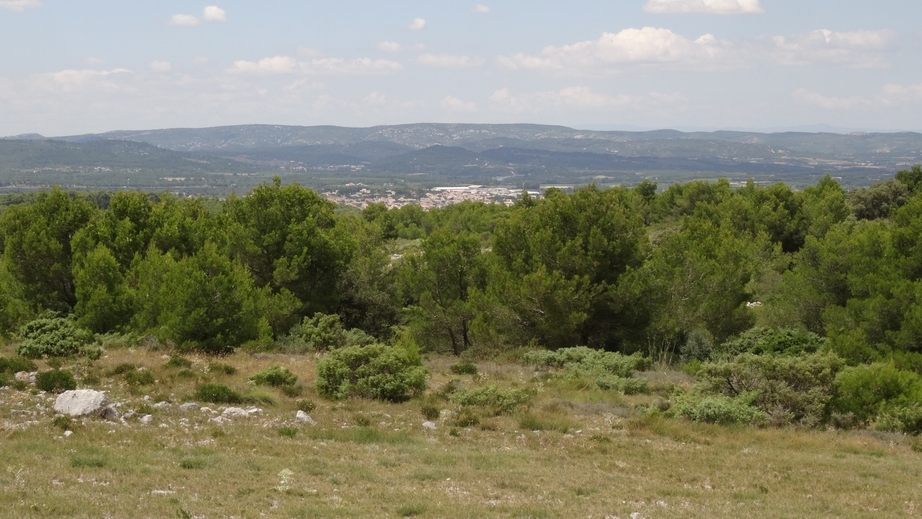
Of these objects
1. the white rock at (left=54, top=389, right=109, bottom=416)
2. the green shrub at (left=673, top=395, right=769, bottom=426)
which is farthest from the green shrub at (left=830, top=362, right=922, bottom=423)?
the white rock at (left=54, top=389, right=109, bottom=416)

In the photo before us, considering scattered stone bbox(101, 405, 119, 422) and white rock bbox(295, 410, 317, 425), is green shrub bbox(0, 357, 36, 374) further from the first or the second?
white rock bbox(295, 410, 317, 425)

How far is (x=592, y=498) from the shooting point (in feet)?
29.7

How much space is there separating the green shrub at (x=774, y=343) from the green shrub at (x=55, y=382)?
16.9 metres

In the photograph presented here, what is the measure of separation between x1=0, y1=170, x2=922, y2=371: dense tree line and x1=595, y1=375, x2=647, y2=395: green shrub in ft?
17.3

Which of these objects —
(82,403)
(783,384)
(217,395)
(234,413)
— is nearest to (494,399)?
(234,413)

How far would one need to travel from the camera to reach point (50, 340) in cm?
1728

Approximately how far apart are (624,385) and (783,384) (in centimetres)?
392

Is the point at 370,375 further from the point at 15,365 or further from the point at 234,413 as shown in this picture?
the point at 15,365

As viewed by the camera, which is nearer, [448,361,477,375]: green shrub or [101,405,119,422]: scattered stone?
[101,405,119,422]: scattered stone

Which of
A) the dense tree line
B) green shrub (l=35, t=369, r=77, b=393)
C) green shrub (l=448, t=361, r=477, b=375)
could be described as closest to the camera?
green shrub (l=35, t=369, r=77, b=393)

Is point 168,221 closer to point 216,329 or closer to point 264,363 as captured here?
point 216,329

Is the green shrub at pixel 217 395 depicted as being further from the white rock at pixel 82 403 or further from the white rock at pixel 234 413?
the white rock at pixel 82 403

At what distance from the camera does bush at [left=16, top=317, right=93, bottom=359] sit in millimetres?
17000

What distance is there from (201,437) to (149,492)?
10.0ft
